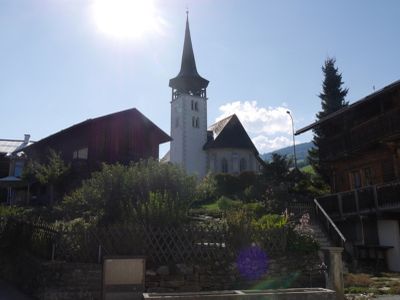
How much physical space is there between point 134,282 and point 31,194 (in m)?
29.3

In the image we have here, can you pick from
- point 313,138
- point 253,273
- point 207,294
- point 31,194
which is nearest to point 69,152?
point 31,194

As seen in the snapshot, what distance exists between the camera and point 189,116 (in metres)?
54.7

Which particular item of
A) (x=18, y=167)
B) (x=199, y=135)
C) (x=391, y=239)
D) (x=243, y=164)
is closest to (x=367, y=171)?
(x=391, y=239)

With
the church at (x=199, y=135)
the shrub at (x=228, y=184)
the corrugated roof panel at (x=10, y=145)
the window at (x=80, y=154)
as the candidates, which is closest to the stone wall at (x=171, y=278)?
the window at (x=80, y=154)

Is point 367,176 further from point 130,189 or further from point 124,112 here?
point 124,112

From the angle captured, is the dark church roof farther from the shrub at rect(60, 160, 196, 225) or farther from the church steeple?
the shrub at rect(60, 160, 196, 225)

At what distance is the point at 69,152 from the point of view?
106 ft

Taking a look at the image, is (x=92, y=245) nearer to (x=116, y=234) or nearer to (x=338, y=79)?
(x=116, y=234)

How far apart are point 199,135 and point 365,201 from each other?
1434 inches

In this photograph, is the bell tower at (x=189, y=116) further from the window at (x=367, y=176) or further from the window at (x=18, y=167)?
the window at (x=367, y=176)

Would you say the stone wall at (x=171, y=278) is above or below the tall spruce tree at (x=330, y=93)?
below

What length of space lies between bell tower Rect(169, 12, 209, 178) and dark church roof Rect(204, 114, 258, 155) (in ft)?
5.65

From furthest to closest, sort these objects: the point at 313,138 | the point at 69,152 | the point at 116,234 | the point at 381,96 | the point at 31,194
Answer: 1. the point at 313,138
2. the point at 31,194
3. the point at 69,152
4. the point at 381,96
5. the point at 116,234

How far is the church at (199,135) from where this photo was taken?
5153 cm
